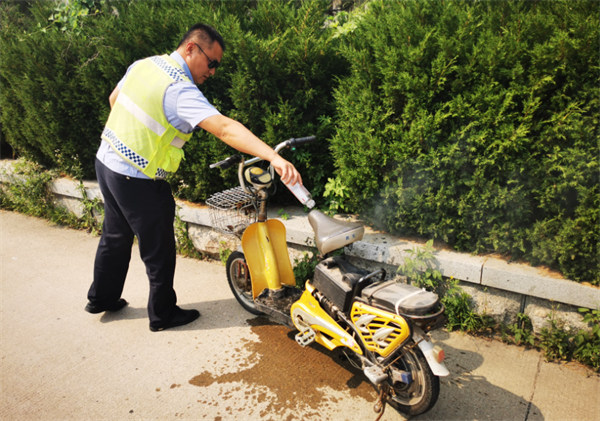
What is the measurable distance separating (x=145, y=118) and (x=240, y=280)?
162cm

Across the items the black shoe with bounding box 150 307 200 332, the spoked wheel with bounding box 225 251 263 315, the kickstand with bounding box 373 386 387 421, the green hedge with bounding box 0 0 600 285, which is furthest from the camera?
the spoked wheel with bounding box 225 251 263 315

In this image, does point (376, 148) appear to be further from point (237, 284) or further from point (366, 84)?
point (237, 284)

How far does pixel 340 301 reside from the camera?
2.75 meters

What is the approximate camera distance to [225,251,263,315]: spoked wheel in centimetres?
372

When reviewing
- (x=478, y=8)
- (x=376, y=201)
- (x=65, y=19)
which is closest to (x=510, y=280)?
(x=376, y=201)

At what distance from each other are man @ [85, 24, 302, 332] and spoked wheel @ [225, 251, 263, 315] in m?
0.54

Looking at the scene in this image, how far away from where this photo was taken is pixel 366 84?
3.60m

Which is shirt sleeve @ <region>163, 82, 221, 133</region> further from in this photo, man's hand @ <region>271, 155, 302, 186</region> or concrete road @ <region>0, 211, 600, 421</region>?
concrete road @ <region>0, 211, 600, 421</region>

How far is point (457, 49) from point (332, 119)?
152 cm

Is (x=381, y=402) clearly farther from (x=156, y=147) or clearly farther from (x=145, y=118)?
(x=145, y=118)

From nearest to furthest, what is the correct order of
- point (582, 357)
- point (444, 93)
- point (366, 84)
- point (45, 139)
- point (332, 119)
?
point (582, 357) → point (444, 93) → point (366, 84) → point (332, 119) → point (45, 139)

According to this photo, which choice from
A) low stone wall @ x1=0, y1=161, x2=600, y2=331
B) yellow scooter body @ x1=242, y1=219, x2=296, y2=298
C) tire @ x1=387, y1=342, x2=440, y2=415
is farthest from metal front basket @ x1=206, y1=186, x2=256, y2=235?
tire @ x1=387, y1=342, x2=440, y2=415

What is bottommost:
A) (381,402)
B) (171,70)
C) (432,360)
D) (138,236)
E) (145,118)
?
(381,402)

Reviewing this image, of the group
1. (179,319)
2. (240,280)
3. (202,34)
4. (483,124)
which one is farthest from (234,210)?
(483,124)
